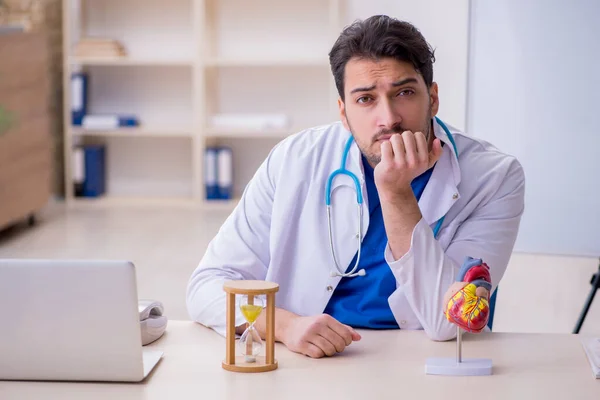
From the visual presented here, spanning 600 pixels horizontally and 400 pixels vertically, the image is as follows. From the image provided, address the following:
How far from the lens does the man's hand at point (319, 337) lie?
157 cm

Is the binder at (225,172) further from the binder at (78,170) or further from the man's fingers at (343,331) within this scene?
the man's fingers at (343,331)

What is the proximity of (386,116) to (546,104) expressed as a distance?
326 cm

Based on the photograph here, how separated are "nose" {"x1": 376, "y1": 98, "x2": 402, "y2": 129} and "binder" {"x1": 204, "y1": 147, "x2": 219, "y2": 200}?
4449 mm

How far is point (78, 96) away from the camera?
6.32 m

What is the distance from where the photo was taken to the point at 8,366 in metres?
1.43

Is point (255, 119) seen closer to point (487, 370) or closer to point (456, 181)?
point (456, 181)

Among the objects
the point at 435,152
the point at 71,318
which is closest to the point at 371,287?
the point at 435,152

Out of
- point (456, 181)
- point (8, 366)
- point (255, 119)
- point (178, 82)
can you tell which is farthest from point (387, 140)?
point (178, 82)

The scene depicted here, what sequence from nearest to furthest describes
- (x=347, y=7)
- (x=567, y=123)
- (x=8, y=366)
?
(x=8, y=366) → (x=567, y=123) → (x=347, y=7)

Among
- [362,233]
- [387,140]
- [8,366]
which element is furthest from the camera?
[362,233]

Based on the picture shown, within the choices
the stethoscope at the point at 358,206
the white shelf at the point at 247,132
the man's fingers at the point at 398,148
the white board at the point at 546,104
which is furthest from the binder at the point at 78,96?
the man's fingers at the point at 398,148

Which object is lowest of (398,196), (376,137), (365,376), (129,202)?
(129,202)

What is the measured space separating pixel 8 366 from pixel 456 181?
0.92 metres

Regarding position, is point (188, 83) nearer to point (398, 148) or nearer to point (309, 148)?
point (309, 148)
